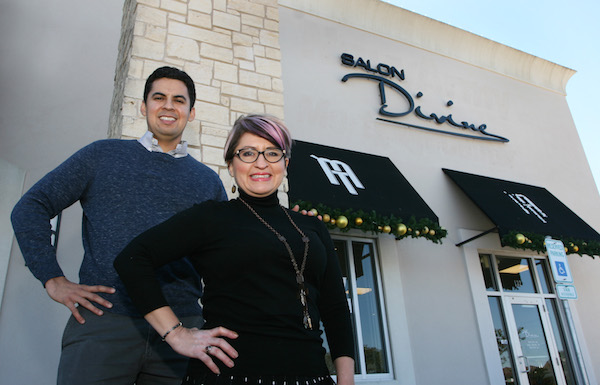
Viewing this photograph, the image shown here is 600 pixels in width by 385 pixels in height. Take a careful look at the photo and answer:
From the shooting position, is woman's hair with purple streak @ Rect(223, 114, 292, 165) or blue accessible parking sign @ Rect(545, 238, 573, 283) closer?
woman's hair with purple streak @ Rect(223, 114, 292, 165)

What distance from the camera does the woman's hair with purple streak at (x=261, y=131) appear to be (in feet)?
4.93

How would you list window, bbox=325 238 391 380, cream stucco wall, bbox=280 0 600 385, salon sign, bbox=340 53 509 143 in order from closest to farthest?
window, bbox=325 238 391 380 < cream stucco wall, bbox=280 0 600 385 < salon sign, bbox=340 53 509 143

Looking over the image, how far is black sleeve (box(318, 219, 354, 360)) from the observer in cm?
148

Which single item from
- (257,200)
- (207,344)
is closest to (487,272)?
(257,200)

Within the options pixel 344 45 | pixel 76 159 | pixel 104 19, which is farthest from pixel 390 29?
pixel 76 159

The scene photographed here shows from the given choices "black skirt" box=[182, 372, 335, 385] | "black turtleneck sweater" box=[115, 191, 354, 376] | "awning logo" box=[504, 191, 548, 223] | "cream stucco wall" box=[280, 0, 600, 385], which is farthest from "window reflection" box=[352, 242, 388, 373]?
"black skirt" box=[182, 372, 335, 385]

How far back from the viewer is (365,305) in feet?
17.3

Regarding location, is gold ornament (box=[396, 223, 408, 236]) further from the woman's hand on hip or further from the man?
the woman's hand on hip

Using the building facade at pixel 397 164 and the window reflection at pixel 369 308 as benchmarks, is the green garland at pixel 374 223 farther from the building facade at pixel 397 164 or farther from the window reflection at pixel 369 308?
the window reflection at pixel 369 308

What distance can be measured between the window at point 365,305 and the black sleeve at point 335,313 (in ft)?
11.8

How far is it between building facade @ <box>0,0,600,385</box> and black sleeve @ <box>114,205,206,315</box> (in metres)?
1.85

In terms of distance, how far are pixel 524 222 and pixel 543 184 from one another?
2.16m

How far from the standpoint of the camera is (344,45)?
262 inches

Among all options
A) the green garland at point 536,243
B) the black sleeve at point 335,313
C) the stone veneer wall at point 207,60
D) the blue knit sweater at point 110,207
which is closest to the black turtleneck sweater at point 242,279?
the black sleeve at point 335,313
